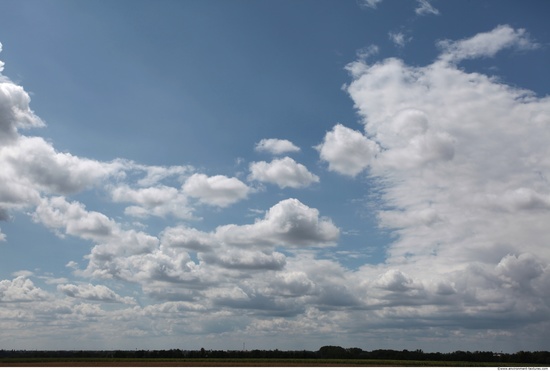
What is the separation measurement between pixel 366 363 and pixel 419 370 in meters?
56.1

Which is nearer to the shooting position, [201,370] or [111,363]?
[201,370]

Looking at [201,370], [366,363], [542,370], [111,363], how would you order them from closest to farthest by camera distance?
[542,370] → [201,370] → [111,363] → [366,363]

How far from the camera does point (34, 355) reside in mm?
184625

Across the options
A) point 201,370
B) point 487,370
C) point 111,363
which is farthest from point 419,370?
point 111,363

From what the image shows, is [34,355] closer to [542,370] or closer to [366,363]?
[366,363]

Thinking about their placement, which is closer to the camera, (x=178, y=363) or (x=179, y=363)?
(x=178, y=363)

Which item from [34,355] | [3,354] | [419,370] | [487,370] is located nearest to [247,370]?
[419,370]

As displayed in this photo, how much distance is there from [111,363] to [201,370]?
60.6 m

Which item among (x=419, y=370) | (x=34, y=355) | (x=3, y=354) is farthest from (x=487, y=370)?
(x=3, y=354)

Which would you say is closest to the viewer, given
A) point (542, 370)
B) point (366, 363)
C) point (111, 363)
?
point (542, 370)

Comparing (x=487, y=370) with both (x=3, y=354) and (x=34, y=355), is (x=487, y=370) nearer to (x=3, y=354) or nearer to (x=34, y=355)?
(x=34, y=355)

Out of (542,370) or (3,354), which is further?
(3,354)

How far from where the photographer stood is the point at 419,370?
414ft

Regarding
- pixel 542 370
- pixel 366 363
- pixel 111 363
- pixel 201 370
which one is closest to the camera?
pixel 542 370
